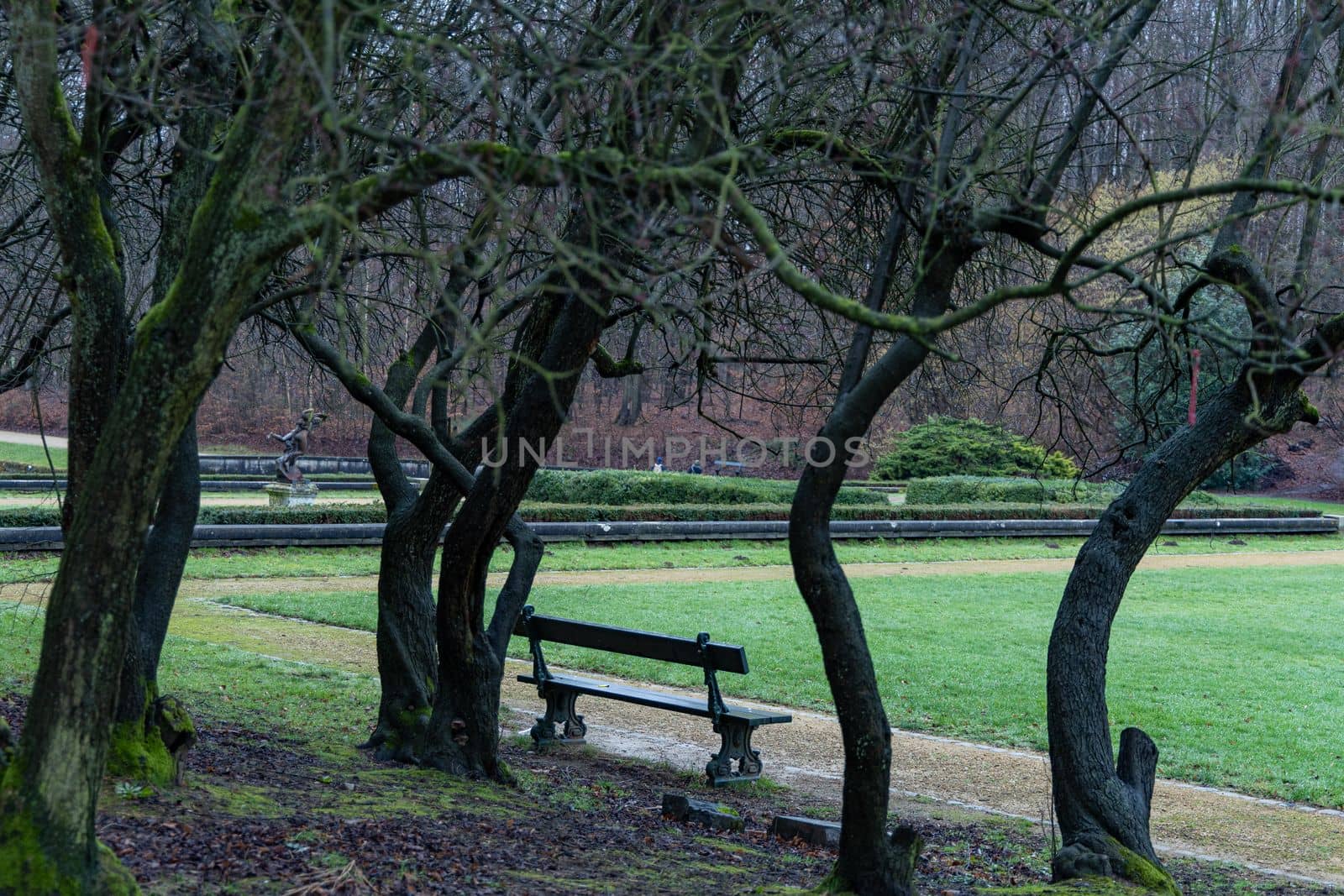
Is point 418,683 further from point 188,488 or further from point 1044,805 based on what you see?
point 1044,805

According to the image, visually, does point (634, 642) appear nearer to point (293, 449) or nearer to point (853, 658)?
point (853, 658)

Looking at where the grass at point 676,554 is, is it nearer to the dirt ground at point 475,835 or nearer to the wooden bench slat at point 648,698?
the wooden bench slat at point 648,698

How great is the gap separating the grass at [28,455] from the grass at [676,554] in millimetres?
17404

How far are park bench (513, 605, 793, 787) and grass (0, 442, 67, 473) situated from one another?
27.3 m

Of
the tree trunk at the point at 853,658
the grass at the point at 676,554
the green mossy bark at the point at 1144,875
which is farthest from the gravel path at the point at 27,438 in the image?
the green mossy bark at the point at 1144,875

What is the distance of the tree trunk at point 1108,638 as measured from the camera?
555 cm

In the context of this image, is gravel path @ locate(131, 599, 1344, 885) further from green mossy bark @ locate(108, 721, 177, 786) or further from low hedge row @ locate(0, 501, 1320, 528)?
low hedge row @ locate(0, 501, 1320, 528)

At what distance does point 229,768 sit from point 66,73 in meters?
3.68

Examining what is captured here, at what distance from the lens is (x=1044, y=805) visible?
25.3 ft

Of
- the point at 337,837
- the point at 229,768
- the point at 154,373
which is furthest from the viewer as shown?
the point at 229,768

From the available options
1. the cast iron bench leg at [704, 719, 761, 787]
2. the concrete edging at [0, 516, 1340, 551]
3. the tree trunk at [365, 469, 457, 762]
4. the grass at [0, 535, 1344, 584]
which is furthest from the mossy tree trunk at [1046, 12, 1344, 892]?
the concrete edging at [0, 516, 1340, 551]

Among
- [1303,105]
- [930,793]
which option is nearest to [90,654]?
[1303,105]

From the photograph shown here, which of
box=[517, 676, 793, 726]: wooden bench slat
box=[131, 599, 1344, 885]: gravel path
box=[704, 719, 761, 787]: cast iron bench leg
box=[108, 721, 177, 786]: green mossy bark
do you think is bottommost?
box=[131, 599, 1344, 885]: gravel path

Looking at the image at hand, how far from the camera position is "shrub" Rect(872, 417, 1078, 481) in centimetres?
3350
